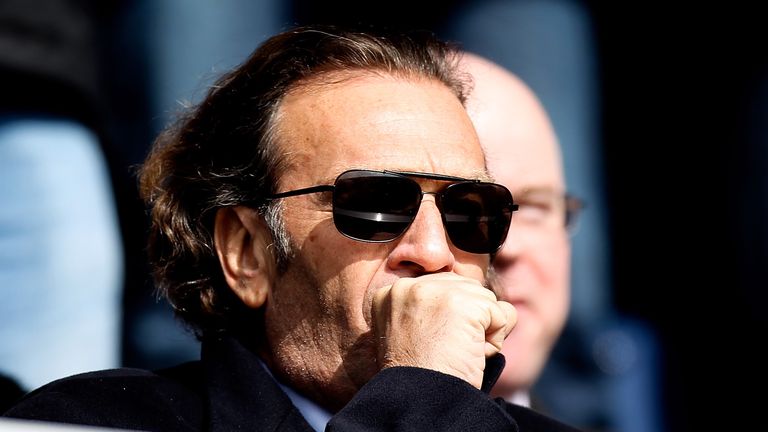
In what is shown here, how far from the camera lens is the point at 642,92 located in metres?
4.47

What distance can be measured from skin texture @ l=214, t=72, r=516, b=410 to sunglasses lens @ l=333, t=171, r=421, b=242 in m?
0.03

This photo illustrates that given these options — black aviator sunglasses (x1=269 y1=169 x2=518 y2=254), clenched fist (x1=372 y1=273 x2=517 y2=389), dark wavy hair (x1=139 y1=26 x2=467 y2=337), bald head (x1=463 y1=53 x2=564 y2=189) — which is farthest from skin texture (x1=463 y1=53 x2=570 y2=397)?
clenched fist (x1=372 y1=273 x2=517 y2=389)

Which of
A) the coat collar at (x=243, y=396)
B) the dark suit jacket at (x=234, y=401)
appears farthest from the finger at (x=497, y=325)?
the coat collar at (x=243, y=396)

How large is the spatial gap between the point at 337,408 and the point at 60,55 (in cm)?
170

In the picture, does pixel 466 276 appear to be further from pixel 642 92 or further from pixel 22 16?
pixel 642 92

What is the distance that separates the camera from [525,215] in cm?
313

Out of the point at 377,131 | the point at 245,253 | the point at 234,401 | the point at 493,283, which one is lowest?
the point at 234,401

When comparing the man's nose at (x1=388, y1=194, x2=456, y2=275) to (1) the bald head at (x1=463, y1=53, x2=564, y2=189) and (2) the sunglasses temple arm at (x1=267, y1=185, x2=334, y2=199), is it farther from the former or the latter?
(1) the bald head at (x1=463, y1=53, x2=564, y2=189)

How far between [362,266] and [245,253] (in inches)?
13.9

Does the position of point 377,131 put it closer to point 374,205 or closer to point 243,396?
point 374,205

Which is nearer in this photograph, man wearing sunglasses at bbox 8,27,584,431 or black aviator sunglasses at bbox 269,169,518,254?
man wearing sunglasses at bbox 8,27,584,431

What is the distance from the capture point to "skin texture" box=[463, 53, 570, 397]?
9.87ft

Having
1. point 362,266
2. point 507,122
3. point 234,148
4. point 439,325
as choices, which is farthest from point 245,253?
point 507,122

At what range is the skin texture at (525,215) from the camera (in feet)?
9.87
